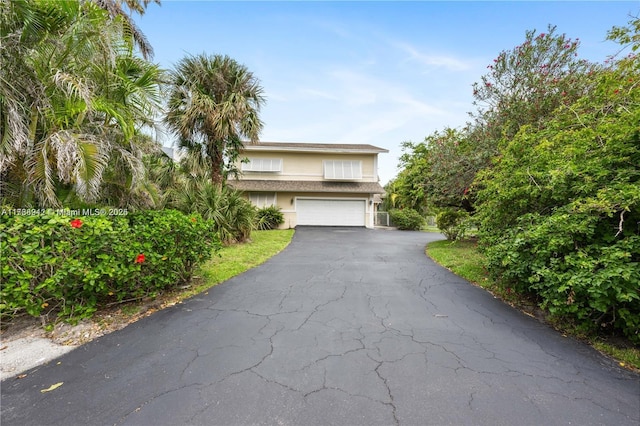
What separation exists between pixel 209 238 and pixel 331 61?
32.8 ft

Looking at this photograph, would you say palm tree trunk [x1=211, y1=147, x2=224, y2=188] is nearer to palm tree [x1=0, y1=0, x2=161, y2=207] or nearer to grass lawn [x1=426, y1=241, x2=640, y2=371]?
palm tree [x1=0, y1=0, x2=161, y2=207]

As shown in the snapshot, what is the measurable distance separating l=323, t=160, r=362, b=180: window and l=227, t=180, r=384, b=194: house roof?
1.53ft

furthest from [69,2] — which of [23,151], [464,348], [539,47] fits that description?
[539,47]

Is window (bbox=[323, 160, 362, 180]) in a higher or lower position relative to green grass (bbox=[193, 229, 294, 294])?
higher

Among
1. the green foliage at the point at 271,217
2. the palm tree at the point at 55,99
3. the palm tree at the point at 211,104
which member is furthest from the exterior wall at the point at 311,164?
the palm tree at the point at 55,99

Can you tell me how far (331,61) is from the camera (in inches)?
447

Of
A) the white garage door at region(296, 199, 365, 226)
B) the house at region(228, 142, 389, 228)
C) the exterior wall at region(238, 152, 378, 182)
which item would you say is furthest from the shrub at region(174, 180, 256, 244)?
the exterior wall at region(238, 152, 378, 182)

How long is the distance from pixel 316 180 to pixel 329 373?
1649 centimetres

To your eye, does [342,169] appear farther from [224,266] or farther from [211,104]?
[224,266]

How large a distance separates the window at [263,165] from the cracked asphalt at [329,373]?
14.7m

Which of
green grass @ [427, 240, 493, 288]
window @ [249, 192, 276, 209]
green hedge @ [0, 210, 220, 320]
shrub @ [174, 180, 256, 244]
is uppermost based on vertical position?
window @ [249, 192, 276, 209]

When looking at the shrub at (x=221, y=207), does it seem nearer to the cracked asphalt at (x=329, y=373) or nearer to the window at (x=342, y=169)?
the cracked asphalt at (x=329, y=373)

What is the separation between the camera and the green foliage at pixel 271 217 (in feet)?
55.1

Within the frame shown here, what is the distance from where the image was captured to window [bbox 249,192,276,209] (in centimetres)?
1788
